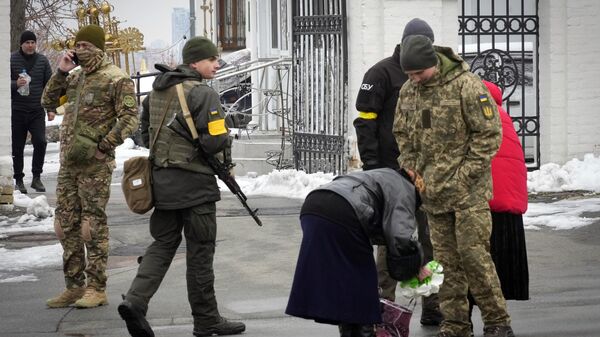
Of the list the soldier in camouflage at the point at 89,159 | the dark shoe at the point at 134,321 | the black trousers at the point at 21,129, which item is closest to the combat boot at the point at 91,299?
the soldier in camouflage at the point at 89,159

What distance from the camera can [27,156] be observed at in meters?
25.4

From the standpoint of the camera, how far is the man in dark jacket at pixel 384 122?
8438 millimetres

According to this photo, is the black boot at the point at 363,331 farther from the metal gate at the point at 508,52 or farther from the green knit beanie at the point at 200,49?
the metal gate at the point at 508,52

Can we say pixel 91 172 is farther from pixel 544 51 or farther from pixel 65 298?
pixel 544 51

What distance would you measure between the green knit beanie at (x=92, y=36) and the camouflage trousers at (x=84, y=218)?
842 mm

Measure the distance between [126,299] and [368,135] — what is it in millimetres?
1888

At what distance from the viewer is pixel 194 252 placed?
830 cm

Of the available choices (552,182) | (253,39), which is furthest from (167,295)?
(253,39)

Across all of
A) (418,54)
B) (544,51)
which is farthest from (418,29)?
(544,51)

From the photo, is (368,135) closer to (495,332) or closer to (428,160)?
(428,160)

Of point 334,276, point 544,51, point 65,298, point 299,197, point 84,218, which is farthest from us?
point 544,51

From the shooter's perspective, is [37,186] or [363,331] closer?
[363,331]

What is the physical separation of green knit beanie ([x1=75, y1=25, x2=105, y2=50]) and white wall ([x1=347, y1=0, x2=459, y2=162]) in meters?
7.21

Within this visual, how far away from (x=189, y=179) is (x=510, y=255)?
206cm
